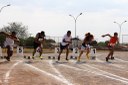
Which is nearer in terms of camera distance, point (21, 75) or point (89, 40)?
point (21, 75)

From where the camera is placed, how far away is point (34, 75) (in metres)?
14.1

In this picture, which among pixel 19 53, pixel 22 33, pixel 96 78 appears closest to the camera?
pixel 96 78

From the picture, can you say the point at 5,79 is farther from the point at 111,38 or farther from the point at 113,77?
the point at 111,38

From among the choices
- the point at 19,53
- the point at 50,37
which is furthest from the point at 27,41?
the point at 19,53

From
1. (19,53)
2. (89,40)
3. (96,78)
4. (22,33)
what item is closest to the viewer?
(96,78)

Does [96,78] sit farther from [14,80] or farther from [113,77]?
[14,80]

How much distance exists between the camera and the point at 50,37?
95.3 m

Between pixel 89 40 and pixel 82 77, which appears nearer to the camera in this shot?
pixel 82 77

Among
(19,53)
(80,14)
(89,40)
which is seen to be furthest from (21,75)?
(80,14)

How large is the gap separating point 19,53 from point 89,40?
31.9 ft

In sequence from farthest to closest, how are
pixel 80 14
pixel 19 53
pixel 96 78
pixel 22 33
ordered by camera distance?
pixel 22 33, pixel 80 14, pixel 19 53, pixel 96 78

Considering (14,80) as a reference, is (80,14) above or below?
above

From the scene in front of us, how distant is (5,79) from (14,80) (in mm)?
354

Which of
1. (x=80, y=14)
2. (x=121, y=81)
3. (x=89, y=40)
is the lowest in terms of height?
(x=121, y=81)
